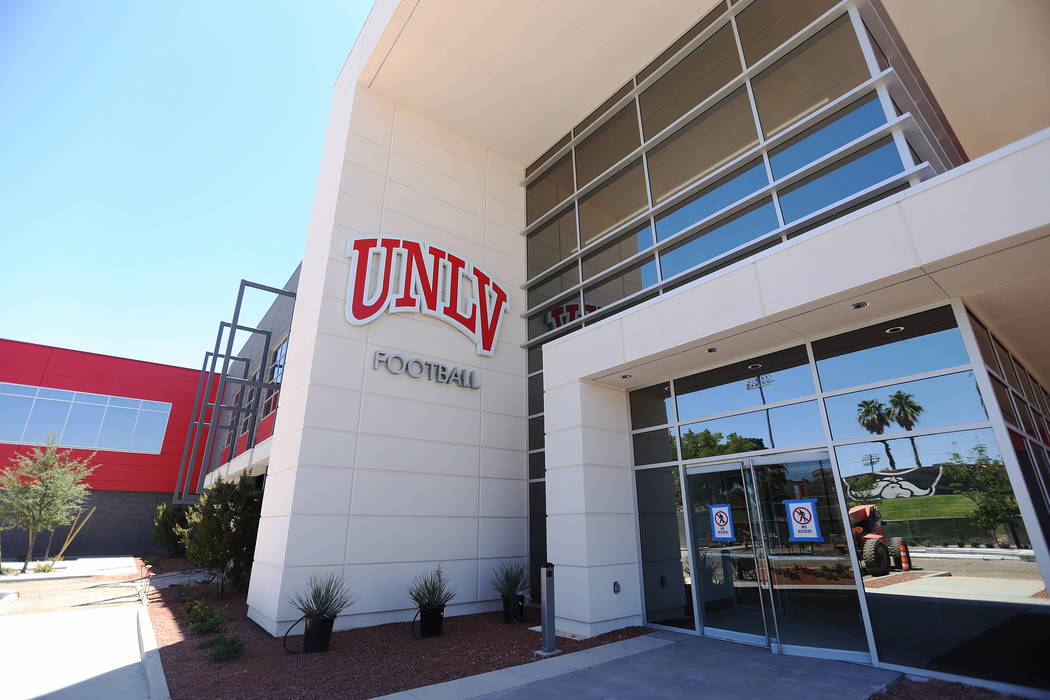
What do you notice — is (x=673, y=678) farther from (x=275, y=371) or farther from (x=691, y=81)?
(x=275, y=371)

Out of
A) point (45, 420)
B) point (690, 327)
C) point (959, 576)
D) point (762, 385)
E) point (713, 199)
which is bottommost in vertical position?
point (959, 576)

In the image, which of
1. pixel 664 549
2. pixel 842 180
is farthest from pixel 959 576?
pixel 842 180

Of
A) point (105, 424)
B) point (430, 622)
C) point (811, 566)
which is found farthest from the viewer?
point (105, 424)

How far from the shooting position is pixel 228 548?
1322 cm

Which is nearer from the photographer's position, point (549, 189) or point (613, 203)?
point (613, 203)

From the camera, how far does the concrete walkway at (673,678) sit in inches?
230

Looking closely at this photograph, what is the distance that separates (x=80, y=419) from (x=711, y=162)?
3594 cm

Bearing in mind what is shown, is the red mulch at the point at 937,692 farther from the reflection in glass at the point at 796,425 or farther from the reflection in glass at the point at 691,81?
the reflection in glass at the point at 691,81

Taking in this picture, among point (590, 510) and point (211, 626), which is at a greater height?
point (590, 510)

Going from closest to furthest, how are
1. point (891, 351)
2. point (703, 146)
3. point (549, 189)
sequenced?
point (891, 351) → point (703, 146) → point (549, 189)

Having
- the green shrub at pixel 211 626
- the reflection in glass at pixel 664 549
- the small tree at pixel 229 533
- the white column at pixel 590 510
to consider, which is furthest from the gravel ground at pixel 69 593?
the reflection in glass at pixel 664 549

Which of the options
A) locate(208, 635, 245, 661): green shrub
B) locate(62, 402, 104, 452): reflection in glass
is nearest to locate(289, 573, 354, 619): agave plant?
locate(208, 635, 245, 661): green shrub

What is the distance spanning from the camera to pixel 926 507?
636 cm

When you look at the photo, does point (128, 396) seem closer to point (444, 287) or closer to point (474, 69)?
point (444, 287)
